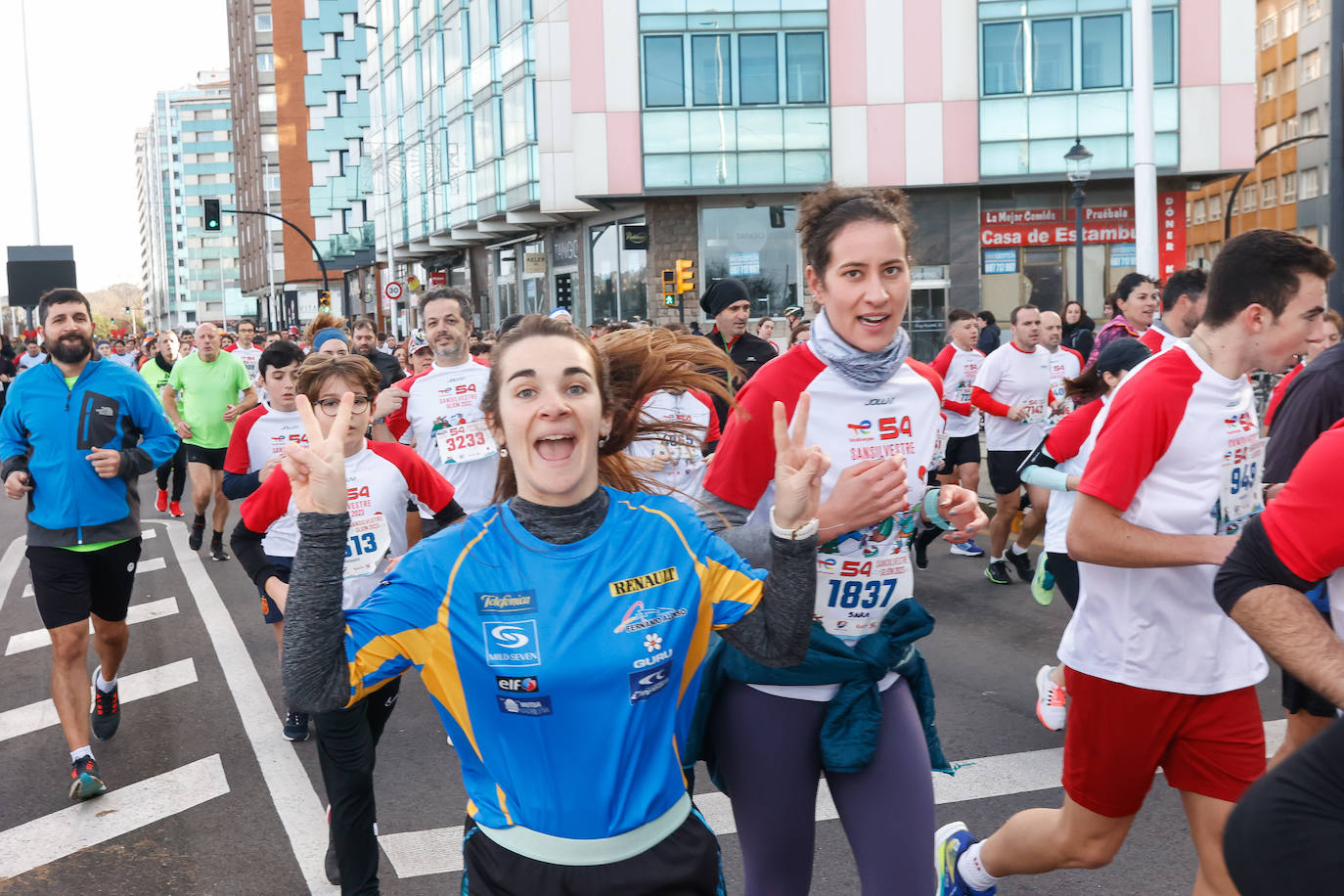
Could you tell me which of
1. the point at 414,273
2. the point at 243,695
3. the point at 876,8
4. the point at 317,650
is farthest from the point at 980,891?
the point at 414,273

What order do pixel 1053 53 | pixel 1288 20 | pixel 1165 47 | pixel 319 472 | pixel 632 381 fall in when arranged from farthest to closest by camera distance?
pixel 1288 20
pixel 1053 53
pixel 1165 47
pixel 632 381
pixel 319 472

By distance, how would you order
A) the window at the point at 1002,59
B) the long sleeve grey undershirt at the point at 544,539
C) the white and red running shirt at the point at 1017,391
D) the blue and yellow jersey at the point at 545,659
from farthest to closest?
the window at the point at 1002,59 → the white and red running shirt at the point at 1017,391 → the blue and yellow jersey at the point at 545,659 → the long sleeve grey undershirt at the point at 544,539

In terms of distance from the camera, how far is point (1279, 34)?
257 feet

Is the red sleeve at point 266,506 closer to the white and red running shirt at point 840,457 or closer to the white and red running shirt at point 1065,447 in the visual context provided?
the white and red running shirt at point 840,457

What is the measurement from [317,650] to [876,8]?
33.3 m

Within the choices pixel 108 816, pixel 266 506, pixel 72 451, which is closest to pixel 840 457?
pixel 266 506

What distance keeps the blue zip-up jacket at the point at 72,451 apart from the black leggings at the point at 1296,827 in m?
5.57

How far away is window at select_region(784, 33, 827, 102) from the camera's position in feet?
109

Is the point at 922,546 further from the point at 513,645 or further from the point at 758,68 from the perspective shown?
the point at 758,68

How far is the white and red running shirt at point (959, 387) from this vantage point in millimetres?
11562

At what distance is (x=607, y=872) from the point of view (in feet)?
8.10

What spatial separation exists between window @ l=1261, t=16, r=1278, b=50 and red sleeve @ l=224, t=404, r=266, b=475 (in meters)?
84.2

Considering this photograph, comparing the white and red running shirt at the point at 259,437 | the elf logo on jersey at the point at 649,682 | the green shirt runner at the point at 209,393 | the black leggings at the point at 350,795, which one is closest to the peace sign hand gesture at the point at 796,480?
the elf logo on jersey at the point at 649,682

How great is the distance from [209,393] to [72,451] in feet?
22.1
